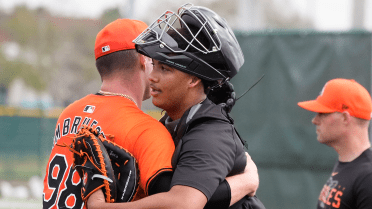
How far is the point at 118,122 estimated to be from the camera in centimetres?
235

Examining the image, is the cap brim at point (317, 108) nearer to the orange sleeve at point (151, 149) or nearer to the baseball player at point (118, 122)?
the baseball player at point (118, 122)

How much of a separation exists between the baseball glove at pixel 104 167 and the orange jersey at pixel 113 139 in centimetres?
7

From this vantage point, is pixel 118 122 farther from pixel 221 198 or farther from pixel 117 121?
pixel 221 198

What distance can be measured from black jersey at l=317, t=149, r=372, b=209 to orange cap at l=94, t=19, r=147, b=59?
238 cm

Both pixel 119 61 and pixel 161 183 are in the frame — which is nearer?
pixel 161 183

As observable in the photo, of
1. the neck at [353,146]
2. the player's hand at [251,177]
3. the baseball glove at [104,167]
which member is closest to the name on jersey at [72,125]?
the baseball glove at [104,167]

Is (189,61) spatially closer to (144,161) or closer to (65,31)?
(144,161)

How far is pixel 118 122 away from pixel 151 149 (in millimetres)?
288

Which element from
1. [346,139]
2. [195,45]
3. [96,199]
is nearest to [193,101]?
[195,45]

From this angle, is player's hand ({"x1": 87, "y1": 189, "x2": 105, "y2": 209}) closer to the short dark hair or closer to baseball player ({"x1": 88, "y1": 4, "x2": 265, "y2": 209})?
baseball player ({"x1": 88, "y1": 4, "x2": 265, "y2": 209})

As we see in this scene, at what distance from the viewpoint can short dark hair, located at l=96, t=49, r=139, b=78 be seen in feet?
8.82

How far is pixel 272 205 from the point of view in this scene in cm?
625

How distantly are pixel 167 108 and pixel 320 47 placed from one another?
4.34 meters

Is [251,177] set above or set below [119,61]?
below
